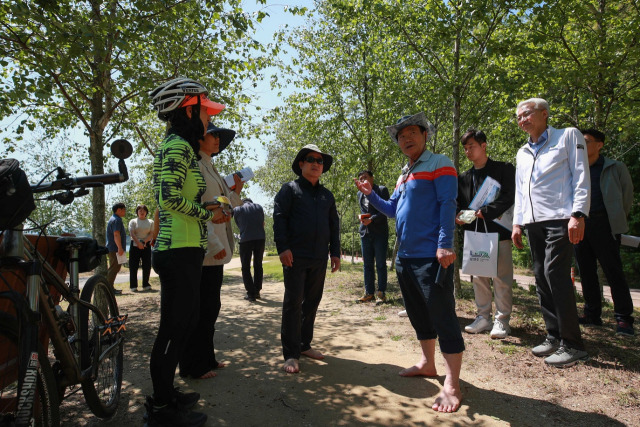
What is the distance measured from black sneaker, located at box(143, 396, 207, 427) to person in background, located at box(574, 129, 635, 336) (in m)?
4.81

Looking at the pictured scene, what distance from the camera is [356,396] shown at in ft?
10.9

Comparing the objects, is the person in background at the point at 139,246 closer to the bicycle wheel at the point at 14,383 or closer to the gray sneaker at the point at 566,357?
the bicycle wheel at the point at 14,383

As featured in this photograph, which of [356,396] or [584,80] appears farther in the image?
[584,80]

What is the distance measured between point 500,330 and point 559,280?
3.70ft

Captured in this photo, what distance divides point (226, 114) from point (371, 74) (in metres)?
4.42

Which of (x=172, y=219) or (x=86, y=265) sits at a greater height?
(x=172, y=219)

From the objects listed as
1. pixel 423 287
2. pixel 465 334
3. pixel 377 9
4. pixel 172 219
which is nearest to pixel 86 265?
pixel 172 219

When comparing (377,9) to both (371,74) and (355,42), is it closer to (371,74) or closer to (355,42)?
(371,74)

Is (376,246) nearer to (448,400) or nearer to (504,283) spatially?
(504,283)

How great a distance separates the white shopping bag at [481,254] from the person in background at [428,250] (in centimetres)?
127

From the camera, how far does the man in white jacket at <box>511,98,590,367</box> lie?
12.3 ft

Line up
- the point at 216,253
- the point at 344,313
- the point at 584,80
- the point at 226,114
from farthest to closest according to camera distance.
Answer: the point at 226,114, the point at 584,80, the point at 344,313, the point at 216,253

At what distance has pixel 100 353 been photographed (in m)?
2.89

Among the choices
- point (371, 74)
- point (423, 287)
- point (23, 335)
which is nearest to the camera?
point (23, 335)
